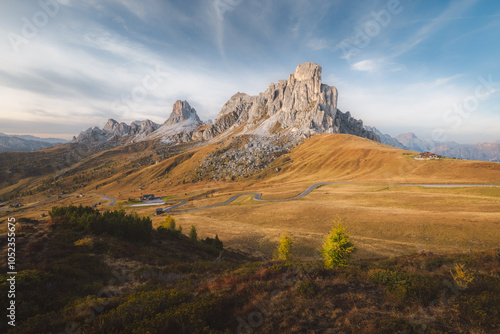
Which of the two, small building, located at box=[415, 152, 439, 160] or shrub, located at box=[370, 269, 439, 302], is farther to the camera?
small building, located at box=[415, 152, 439, 160]

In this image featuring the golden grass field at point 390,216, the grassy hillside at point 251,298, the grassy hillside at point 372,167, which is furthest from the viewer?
the grassy hillside at point 372,167

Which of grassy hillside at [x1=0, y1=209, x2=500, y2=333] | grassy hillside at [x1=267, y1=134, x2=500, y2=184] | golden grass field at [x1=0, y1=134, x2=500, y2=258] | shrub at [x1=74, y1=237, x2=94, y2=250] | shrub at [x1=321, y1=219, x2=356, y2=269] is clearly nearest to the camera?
grassy hillside at [x1=0, y1=209, x2=500, y2=333]

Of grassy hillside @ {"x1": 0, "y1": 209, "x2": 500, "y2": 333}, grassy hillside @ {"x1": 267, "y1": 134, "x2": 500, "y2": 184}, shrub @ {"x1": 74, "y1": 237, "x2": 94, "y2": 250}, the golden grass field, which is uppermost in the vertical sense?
grassy hillside @ {"x1": 267, "y1": 134, "x2": 500, "y2": 184}

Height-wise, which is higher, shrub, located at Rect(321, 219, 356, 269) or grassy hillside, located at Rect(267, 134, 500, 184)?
grassy hillside, located at Rect(267, 134, 500, 184)

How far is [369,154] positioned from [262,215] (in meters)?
118

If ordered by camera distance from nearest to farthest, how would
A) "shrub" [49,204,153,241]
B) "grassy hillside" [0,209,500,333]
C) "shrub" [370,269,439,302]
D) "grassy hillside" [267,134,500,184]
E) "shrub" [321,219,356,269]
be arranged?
"grassy hillside" [0,209,500,333], "shrub" [370,269,439,302], "shrub" [321,219,356,269], "shrub" [49,204,153,241], "grassy hillside" [267,134,500,184]

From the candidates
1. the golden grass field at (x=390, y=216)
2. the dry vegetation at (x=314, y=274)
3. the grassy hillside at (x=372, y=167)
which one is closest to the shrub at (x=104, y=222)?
the dry vegetation at (x=314, y=274)

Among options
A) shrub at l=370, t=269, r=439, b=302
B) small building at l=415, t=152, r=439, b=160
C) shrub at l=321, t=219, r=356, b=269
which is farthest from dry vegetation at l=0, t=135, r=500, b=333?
small building at l=415, t=152, r=439, b=160

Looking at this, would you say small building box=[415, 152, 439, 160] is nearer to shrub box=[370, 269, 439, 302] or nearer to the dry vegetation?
the dry vegetation

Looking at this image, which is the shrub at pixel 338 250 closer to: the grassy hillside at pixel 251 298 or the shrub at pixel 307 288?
the grassy hillside at pixel 251 298

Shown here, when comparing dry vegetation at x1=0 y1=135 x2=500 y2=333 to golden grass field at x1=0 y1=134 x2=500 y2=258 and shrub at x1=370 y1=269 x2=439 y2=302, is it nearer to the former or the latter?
shrub at x1=370 y1=269 x2=439 y2=302

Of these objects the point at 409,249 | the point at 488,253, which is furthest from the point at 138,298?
the point at 409,249

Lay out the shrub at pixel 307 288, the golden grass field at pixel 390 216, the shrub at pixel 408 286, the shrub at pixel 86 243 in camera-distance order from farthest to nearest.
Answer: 1. the golden grass field at pixel 390 216
2. the shrub at pixel 86 243
3. the shrub at pixel 307 288
4. the shrub at pixel 408 286

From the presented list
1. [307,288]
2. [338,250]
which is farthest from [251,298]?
[338,250]
